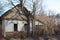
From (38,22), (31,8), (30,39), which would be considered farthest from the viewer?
(38,22)

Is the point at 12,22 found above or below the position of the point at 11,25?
above

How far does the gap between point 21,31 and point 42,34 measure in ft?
12.3

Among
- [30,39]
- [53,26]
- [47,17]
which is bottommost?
[30,39]

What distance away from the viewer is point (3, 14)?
2347cm

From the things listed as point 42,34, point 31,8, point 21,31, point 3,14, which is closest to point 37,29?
point 42,34

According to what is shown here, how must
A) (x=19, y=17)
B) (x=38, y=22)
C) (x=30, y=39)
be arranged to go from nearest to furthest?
1. (x=30, y=39)
2. (x=19, y=17)
3. (x=38, y=22)

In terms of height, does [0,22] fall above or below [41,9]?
below

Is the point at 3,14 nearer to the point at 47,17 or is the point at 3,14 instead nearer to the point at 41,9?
the point at 41,9

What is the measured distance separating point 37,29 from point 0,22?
649cm

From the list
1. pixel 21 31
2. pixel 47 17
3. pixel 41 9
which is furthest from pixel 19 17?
pixel 47 17

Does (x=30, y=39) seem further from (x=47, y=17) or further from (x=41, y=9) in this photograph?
(x=47, y=17)

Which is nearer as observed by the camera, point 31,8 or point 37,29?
point 31,8

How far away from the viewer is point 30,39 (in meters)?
20.4

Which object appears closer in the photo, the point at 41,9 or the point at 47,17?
the point at 41,9
